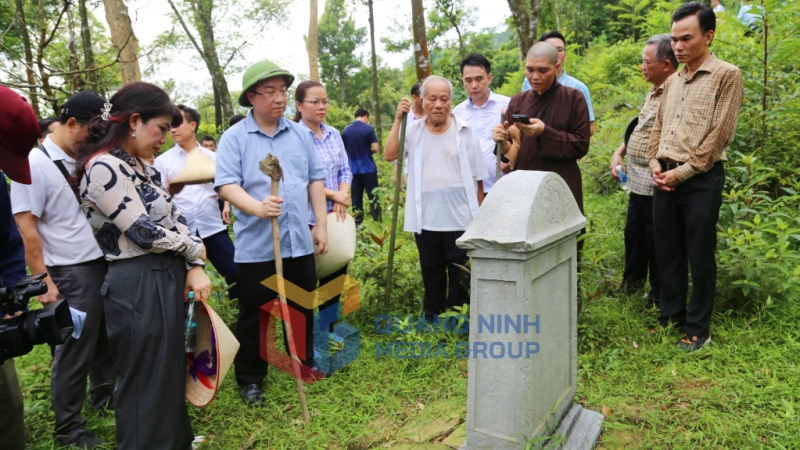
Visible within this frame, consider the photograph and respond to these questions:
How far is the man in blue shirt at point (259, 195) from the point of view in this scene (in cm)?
292

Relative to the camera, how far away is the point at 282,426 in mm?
2840

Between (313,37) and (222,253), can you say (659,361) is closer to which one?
(222,253)

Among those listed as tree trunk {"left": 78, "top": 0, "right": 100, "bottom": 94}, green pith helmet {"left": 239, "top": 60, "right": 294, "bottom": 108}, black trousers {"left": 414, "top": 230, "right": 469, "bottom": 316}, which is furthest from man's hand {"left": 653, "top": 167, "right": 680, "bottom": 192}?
tree trunk {"left": 78, "top": 0, "right": 100, "bottom": 94}

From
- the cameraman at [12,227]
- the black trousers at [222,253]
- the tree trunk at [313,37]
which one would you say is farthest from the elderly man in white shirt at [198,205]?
the tree trunk at [313,37]

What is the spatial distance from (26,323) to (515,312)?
168 cm

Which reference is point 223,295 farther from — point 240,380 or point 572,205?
point 572,205

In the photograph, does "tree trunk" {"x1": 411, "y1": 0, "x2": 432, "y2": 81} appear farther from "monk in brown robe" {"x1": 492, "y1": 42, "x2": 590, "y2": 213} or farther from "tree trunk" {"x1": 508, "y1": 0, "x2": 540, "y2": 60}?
"monk in brown robe" {"x1": 492, "y1": 42, "x2": 590, "y2": 213}

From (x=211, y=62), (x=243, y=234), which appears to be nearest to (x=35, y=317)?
(x=243, y=234)

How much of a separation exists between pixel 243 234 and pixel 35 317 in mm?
1345

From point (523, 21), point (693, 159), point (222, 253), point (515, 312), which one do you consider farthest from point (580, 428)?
point (523, 21)

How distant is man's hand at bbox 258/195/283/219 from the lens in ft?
8.97

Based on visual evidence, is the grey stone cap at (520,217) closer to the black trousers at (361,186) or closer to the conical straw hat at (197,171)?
the conical straw hat at (197,171)

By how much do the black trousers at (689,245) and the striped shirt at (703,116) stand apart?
0.42 ft

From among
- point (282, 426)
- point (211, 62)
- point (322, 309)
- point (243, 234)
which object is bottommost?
point (282, 426)
